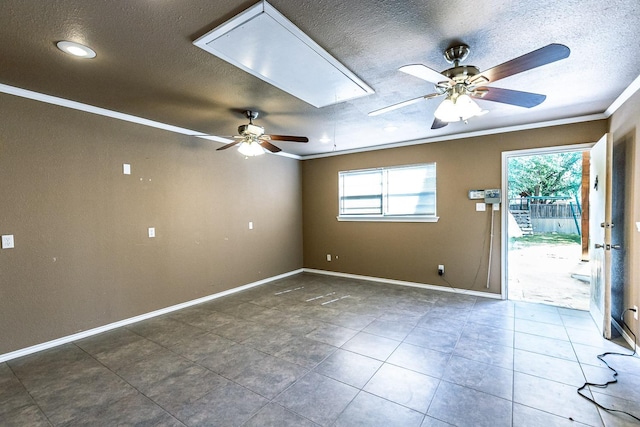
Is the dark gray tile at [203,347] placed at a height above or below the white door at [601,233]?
below

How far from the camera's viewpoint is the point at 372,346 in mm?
2744

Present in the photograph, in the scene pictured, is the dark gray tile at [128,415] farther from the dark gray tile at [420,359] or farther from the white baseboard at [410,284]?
the white baseboard at [410,284]

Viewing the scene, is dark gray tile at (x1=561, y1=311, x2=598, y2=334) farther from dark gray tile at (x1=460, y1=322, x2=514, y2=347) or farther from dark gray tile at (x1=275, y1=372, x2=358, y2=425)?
dark gray tile at (x1=275, y1=372, x2=358, y2=425)

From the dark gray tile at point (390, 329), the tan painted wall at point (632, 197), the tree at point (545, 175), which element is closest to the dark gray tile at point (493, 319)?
the dark gray tile at point (390, 329)

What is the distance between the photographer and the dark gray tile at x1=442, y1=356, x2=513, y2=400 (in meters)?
2.06

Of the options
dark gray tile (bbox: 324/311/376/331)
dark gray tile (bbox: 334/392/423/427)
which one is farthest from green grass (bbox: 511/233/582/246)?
dark gray tile (bbox: 334/392/423/427)

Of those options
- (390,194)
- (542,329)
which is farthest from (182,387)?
(390,194)

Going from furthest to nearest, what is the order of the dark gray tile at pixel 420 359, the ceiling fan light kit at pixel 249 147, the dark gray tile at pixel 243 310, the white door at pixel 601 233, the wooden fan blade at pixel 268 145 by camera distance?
the dark gray tile at pixel 243 310, the wooden fan blade at pixel 268 145, the ceiling fan light kit at pixel 249 147, the white door at pixel 601 233, the dark gray tile at pixel 420 359

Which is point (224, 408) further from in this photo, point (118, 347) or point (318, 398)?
point (118, 347)

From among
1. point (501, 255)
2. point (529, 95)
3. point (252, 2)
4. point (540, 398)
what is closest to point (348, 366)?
point (540, 398)

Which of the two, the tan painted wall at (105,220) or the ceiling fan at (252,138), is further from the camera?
the ceiling fan at (252,138)

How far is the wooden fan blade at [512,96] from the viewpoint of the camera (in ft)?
6.30

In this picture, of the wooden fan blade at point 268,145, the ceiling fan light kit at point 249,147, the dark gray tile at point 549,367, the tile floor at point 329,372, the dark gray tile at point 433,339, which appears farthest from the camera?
the wooden fan blade at point 268,145

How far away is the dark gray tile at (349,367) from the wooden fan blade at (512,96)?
2321 millimetres
